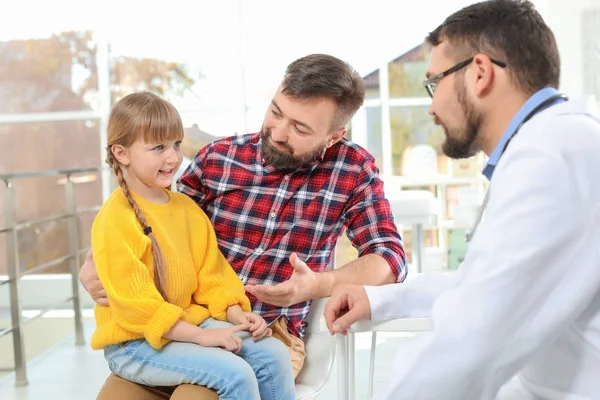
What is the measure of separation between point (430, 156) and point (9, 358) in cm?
338

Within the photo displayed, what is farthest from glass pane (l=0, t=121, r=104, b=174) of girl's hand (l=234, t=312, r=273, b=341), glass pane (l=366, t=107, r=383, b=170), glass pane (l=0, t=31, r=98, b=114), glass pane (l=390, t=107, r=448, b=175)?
girl's hand (l=234, t=312, r=273, b=341)

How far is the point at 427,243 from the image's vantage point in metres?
6.30

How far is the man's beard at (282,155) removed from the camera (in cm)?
185

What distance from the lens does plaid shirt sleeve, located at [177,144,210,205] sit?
1.96 m

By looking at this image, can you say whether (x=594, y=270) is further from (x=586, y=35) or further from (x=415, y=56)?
(x=415, y=56)

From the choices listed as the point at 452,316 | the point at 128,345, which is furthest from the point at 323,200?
the point at 452,316

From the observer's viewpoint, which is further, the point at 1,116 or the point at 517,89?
the point at 1,116

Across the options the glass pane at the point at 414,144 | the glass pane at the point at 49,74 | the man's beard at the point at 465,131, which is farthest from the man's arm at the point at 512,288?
the glass pane at the point at 49,74

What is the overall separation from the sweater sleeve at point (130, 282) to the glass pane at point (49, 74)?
15.5ft

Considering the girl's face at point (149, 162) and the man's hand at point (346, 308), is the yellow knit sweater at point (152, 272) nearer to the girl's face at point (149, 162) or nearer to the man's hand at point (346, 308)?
the girl's face at point (149, 162)

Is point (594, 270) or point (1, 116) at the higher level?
point (1, 116)

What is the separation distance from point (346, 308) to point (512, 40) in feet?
2.02

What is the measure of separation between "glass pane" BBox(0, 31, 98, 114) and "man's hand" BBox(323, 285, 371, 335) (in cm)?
498

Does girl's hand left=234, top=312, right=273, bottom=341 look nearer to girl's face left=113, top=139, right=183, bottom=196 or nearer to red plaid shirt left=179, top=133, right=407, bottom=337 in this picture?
red plaid shirt left=179, top=133, right=407, bottom=337
